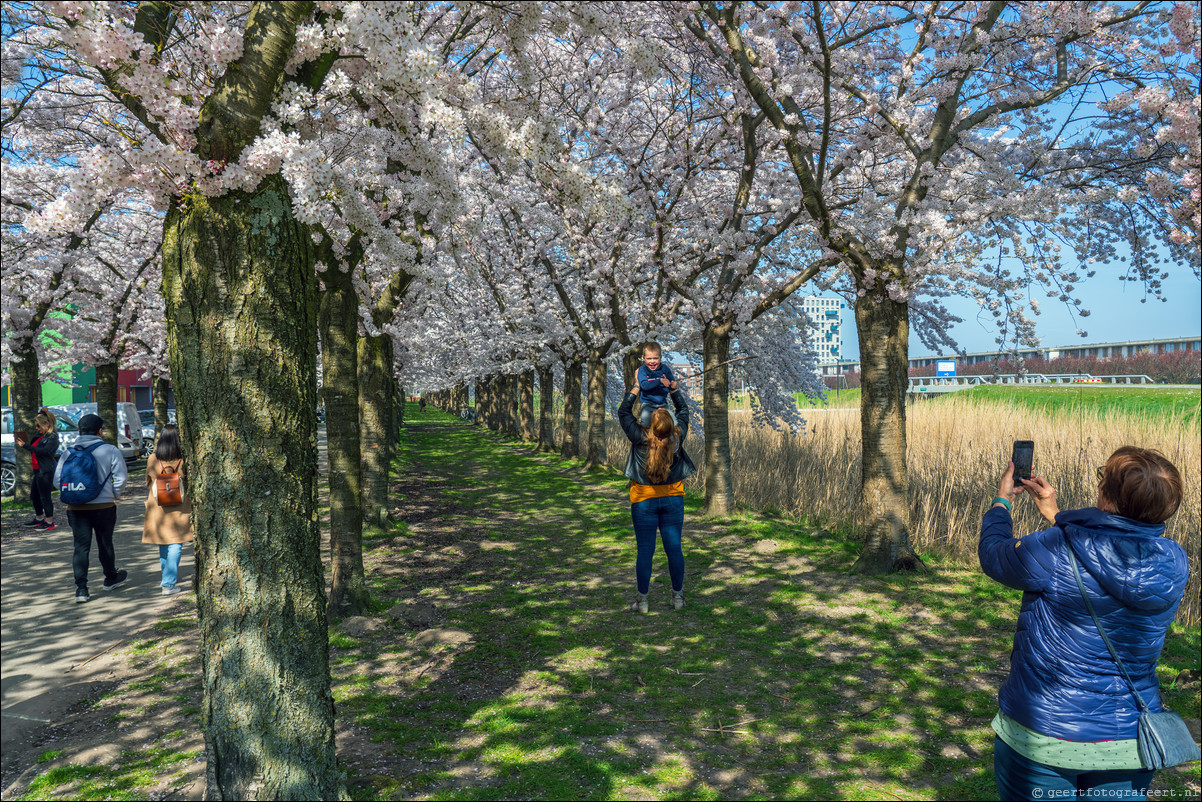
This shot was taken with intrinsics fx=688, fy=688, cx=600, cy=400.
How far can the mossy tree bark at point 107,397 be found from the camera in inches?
699

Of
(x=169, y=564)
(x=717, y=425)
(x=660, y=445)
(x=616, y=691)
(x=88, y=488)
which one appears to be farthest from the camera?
(x=717, y=425)

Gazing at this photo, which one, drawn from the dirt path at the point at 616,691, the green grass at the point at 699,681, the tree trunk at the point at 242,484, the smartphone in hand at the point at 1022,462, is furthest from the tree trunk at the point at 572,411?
the smartphone in hand at the point at 1022,462

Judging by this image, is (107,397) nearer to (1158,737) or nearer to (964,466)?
(964,466)

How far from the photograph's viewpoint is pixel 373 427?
1077 cm

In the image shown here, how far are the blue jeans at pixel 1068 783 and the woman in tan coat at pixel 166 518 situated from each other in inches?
321

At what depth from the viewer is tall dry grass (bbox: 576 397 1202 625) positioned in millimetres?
9016

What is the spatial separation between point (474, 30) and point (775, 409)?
11.6m

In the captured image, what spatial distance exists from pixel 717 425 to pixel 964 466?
4126 millimetres

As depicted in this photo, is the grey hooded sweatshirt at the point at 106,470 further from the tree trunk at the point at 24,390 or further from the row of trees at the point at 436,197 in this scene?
the tree trunk at the point at 24,390

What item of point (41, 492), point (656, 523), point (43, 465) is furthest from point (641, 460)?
point (41, 492)

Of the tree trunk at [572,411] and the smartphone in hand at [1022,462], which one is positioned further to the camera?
the tree trunk at [572,411]

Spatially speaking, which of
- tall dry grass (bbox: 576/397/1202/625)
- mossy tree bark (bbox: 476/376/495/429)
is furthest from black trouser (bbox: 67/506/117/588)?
mossy tree bark (bbox: 476/376/495/429)

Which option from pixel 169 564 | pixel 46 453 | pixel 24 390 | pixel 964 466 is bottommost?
pixel 169 564

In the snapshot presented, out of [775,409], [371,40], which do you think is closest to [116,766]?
[371,40]
